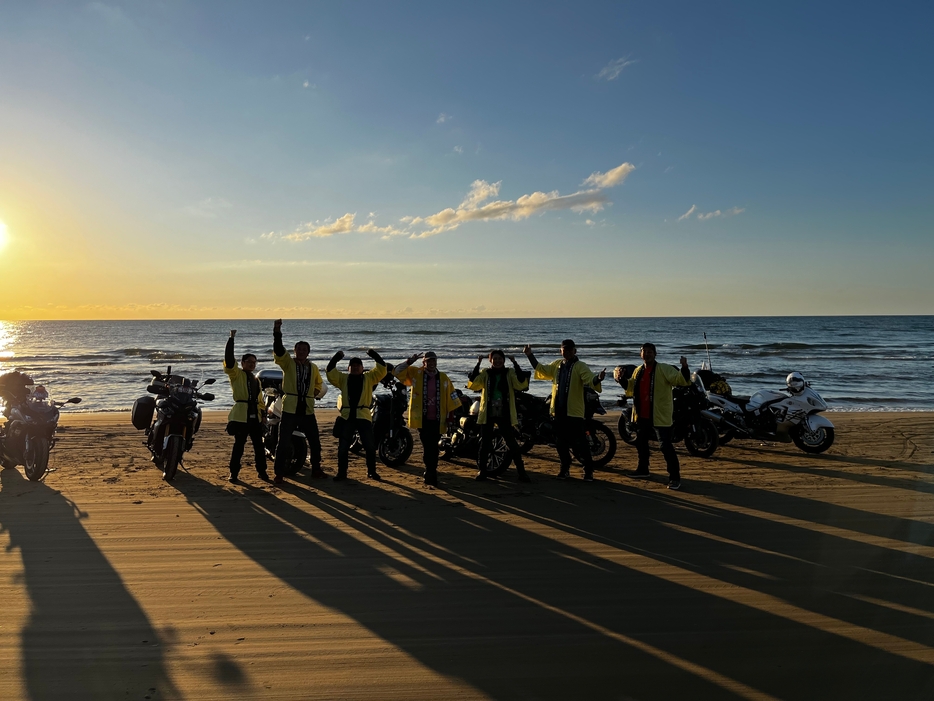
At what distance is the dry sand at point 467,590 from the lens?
128 inches

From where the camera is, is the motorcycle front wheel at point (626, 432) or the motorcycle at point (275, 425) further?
the motorcycle front wheel at point (626, 432)

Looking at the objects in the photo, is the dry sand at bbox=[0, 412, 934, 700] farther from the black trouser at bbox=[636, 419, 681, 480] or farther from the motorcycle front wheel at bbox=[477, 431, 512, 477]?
the motorcycle front wheel at bbox=[477, 431, 512, 477]

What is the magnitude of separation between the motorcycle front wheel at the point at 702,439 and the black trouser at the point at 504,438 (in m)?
3.07

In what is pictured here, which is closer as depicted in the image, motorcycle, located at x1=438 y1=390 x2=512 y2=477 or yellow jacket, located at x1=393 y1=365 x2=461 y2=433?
yellow jacket, located at x1=393 y1=365 x2=461 y2=433

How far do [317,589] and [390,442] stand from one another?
4.21m

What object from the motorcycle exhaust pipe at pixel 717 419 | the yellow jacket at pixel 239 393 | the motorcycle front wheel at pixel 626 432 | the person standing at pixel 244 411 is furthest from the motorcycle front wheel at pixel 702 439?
the yellow jacket at pixel 239 393

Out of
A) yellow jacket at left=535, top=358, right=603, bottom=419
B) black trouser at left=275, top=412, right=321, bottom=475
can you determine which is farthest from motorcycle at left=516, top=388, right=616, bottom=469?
black trouser at left=275, top=412, right=321, bottom=475

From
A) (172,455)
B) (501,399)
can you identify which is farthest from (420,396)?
(172,455)

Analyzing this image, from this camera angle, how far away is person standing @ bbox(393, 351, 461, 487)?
7.35 m

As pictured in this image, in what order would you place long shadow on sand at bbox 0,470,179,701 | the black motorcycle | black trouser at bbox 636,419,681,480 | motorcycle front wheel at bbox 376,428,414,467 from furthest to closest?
motorcycle front wheel at bbox 376,428,414,467 < the black motorcycle < black trouser at bbox 636,419,681,480 < long shadow on sand at bbox 0,470,179,701

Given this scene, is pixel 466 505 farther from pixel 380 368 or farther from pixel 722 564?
pixel 722 564

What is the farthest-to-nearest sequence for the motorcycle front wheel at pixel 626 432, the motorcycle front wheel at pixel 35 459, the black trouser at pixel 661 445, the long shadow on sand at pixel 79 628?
1. the motorcycle front wheel at pixel 626 432
2. the motorcycle front wheel at pixel 35 459
3. the black trouser at pixel 661 445
4. the long shadow on sand at pixel 79 628

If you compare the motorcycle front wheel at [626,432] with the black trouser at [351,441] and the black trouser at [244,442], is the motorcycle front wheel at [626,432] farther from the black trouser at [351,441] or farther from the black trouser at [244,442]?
the black trouser at [244,442]

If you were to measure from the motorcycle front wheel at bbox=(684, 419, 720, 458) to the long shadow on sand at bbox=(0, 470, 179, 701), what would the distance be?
24.5ft
